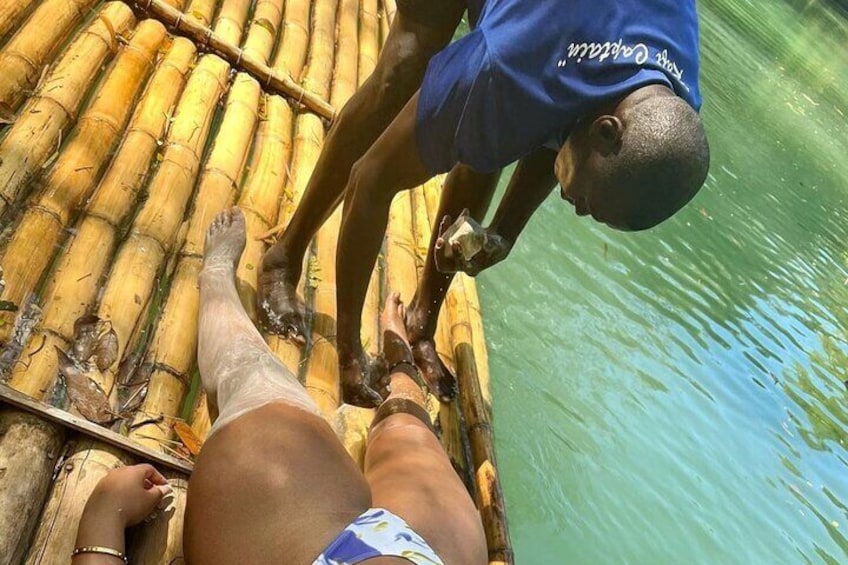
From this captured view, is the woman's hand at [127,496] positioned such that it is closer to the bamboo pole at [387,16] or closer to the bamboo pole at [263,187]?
the bamboo pole at [263,187]

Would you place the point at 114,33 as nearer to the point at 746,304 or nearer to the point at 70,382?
the point at 70,382

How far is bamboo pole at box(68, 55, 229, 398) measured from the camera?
1762 mm

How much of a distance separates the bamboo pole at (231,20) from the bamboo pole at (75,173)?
383mm

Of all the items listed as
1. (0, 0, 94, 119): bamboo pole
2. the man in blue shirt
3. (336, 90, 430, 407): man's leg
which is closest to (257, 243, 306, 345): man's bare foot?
(336, 90, 430, 407): man's leg

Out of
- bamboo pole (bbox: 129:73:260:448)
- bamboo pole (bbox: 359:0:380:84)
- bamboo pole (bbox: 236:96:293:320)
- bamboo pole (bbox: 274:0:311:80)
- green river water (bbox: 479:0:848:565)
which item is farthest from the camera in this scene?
bamboo pole (bbox: 359:0:380:84)

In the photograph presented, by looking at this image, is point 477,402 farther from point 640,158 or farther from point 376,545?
point 376,545

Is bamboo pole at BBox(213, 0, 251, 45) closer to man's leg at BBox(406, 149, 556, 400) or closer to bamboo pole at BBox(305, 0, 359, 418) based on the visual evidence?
bamboo pole at BBox(305, 0, 359, 418)

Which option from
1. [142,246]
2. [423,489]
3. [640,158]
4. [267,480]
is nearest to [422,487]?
[423,489]

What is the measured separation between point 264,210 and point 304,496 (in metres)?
1.39

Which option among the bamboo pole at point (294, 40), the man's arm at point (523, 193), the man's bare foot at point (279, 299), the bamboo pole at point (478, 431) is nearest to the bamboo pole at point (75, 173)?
the man's bare foot at point (279, 299)

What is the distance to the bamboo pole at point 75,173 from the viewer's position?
1.68 meters

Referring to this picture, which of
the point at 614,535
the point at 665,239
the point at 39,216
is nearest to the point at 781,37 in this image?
the point at 665,239

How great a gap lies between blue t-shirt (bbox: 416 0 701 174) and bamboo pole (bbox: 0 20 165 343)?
38.9 inches

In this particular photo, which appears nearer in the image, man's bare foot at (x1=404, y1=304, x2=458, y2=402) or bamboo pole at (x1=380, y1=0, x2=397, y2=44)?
man's bare foot at (x1=404, y1=304, x2=458, y2=402)
